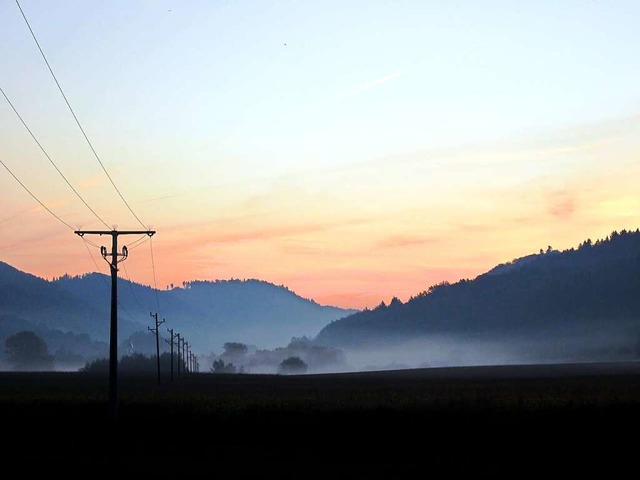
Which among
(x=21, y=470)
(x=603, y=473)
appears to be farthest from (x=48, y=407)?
(x=603, y=473)

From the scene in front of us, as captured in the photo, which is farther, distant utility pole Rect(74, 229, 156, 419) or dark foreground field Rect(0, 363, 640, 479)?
distant utility pole Rect(74, 229, 156, 419)

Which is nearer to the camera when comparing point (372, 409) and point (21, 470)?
point (21, 470)

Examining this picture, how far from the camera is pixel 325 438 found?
5681 centimetres

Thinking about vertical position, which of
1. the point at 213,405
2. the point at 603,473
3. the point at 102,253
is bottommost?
the point at 603,473

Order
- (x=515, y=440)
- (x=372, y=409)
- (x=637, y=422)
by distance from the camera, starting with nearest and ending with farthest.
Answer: (x=515, y=440) < (x=637, y=422) < (x=372, y=409)

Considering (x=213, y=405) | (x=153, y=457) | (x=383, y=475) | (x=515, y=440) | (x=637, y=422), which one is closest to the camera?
(x=383, y=475)

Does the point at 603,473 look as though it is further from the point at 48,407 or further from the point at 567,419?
the point at 48,407

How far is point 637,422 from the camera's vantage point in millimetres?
60406

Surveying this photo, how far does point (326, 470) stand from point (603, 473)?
10711mm

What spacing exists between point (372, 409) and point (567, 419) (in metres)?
11.8

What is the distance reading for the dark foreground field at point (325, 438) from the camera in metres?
42.6

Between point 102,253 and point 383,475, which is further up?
point 102,253

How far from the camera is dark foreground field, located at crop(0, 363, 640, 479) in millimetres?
42562

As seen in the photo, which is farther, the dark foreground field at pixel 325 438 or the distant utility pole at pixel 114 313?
the distant utility pole at pixel 114 313
